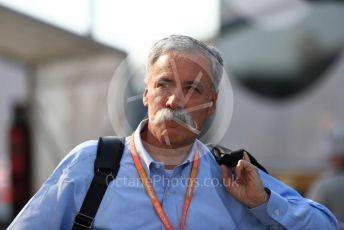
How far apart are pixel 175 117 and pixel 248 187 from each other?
0.34 metres

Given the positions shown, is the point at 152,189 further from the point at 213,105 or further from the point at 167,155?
the point at 213,105

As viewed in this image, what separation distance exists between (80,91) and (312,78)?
2.23 m

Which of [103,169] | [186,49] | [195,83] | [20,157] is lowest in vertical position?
[20,157]

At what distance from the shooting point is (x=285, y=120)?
20.4ft

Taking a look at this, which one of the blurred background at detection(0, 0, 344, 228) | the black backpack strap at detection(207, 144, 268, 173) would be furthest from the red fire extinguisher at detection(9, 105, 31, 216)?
the black backpack strap at detection(207, 144, 268, 173)

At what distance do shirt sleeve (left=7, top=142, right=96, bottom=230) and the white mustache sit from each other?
25 centimetres

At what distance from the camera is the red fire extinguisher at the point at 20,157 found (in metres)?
7.93

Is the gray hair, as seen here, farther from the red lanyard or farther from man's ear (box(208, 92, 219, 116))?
the red lanyard

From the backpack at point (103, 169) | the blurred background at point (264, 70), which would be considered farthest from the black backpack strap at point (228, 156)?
the blurred background at point (264, 70)

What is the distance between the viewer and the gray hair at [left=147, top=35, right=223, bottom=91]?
2.15 meters

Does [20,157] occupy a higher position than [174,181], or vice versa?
[174,181]

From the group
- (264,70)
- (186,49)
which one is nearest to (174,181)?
(186,49)

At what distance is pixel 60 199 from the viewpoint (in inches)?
79.9

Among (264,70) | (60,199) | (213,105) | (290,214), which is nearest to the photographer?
(60,199)
